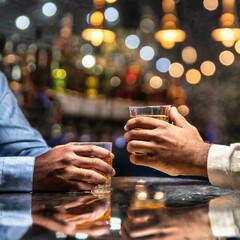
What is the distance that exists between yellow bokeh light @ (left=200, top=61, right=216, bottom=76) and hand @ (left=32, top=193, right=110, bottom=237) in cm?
536

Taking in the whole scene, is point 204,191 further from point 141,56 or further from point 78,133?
point 141,56

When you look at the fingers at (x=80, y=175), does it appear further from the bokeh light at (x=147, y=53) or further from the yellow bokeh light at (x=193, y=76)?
the yellow bokeh light at (x=193, y=76)

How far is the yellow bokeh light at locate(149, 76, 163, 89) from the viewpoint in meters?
5.94

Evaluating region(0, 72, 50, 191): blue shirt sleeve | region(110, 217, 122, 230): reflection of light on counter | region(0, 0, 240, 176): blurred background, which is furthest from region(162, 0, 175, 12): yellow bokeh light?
region(110, 217, 122, 230): reflection of light on counter

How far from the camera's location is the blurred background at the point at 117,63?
4.86 metres

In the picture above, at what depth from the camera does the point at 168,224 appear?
1.02m

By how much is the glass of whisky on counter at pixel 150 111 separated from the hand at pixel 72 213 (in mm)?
275

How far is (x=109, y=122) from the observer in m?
5.36

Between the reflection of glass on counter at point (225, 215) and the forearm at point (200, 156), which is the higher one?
the forearm at point (200, 156)

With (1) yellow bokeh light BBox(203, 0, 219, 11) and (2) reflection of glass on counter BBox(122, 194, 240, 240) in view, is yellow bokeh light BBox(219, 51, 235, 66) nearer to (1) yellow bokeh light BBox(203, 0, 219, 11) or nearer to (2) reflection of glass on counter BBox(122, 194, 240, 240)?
(1) yellow bokeh light BBox(203, 0, 219, 11)

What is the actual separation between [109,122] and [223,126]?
4.80ft

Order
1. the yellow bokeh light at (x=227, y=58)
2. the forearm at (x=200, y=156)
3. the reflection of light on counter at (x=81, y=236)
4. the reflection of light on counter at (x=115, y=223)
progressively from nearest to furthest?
the reflection of light on counter at (x=81, y=236) → the reflection of light on counter at (x=115, y=223) → the forearm at (x=200, y=156) → the yellow bokeh light at (x=227, y=58)

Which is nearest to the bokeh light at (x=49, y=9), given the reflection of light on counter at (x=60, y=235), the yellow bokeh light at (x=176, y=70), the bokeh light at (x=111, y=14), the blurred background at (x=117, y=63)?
the blurred background at (x=117, y=63)

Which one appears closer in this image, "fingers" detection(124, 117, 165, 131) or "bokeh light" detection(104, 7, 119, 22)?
"fingers" detection(124, 117, 165, 131)
